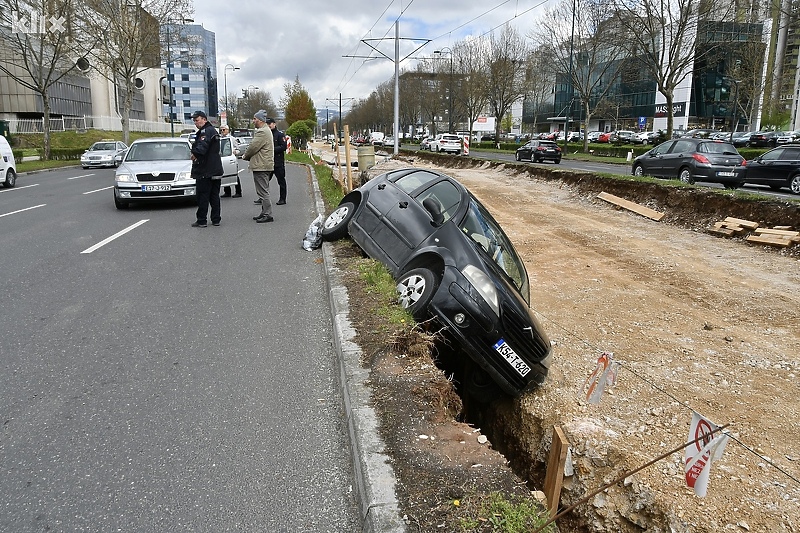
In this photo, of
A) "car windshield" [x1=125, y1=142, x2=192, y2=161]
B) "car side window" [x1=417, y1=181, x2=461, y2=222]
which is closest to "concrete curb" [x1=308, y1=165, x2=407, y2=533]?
"car side window" [x1=417, y1=181, x2=461, y2=222]

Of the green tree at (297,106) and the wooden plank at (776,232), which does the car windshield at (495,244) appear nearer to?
the wooden plank at (776,232)

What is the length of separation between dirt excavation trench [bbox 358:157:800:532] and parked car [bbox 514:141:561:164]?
912 inches

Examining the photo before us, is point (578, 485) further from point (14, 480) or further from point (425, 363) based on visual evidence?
point (14, 480)

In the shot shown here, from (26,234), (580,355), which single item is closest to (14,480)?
(580,355)

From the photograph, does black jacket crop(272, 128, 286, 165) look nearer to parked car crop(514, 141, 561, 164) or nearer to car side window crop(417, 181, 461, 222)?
car side window crop(417, 181, 461, 222)

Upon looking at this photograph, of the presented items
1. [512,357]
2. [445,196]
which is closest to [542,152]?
[445,196]

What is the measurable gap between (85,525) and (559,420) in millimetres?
3319

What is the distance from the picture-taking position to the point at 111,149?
101ft

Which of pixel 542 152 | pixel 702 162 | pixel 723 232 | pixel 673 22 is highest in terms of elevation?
pixel 673 22

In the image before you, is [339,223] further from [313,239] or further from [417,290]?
[417,290]

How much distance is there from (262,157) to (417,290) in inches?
261

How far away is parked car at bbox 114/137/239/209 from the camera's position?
39.0 feet

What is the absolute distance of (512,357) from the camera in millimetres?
4457

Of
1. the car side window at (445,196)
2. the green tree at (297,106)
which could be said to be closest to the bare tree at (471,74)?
the green tree at (297,106)
